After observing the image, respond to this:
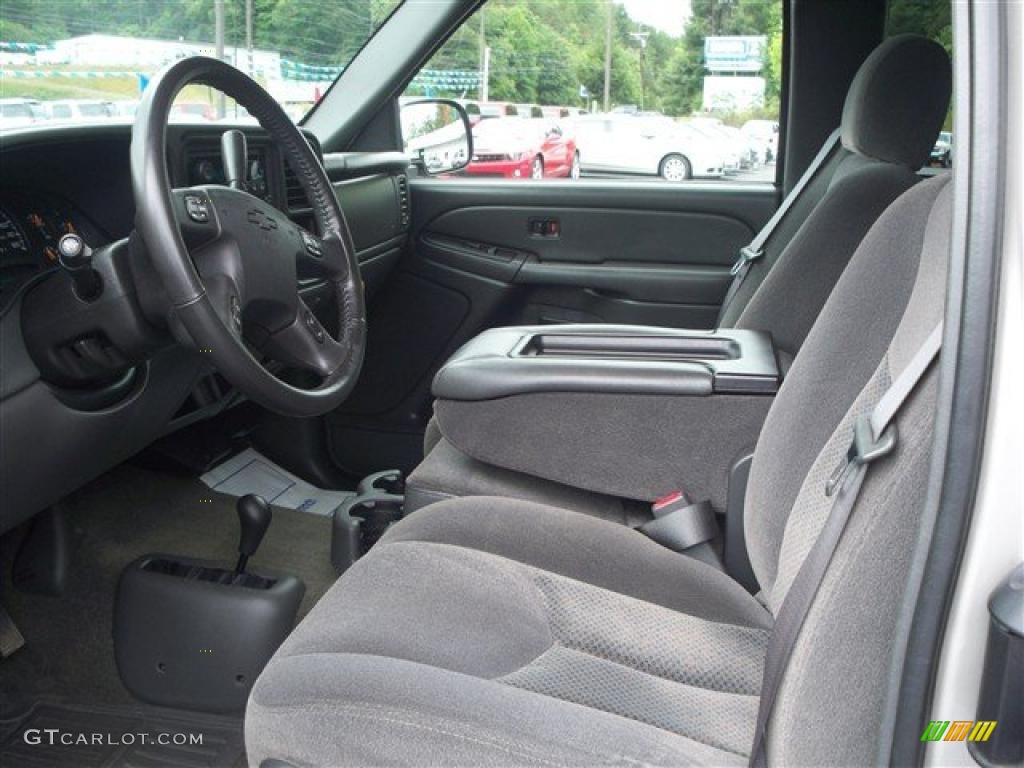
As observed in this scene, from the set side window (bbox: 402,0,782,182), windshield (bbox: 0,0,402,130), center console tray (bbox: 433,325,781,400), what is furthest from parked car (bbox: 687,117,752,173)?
windshield (bbox: 0,0,402,130)

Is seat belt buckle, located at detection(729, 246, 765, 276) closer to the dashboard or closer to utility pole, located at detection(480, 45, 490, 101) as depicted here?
utility pole, located at detection(480, 45, 490, 101)

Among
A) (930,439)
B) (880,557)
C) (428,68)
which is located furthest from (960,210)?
(428,68)

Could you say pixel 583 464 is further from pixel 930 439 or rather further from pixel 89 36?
pixel 89 36

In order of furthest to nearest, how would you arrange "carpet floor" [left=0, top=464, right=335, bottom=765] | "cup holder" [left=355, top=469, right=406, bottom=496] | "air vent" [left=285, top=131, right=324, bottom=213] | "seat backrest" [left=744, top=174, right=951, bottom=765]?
"cup holder" [left=355, top=469, right=406, bottom=496]
"air vent" [left=285, top=131, right=324, bottom=213]
"carpet floor" [left=0, top=464, right=335, bottom=765]
"seat backrest" [left=744, top=174, right=951, bottom=765]

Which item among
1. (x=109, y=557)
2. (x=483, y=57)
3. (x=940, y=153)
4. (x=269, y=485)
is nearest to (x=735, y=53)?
(x=483, y=57)

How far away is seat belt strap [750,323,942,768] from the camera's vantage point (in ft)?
3.17

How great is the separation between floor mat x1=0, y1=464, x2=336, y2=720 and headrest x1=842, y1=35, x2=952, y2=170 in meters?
1.46

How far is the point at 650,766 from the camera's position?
3.41 feet

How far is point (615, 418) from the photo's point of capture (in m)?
1.86

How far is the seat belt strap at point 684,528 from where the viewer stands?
5.82 feet

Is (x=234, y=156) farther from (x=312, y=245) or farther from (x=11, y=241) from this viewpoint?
(x=11, y=241)

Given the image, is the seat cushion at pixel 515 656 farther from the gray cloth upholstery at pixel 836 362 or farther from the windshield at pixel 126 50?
the windshield at pixel 126 50

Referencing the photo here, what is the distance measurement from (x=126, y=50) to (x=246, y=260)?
0.75 metres

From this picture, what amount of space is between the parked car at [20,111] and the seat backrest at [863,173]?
1330mm
